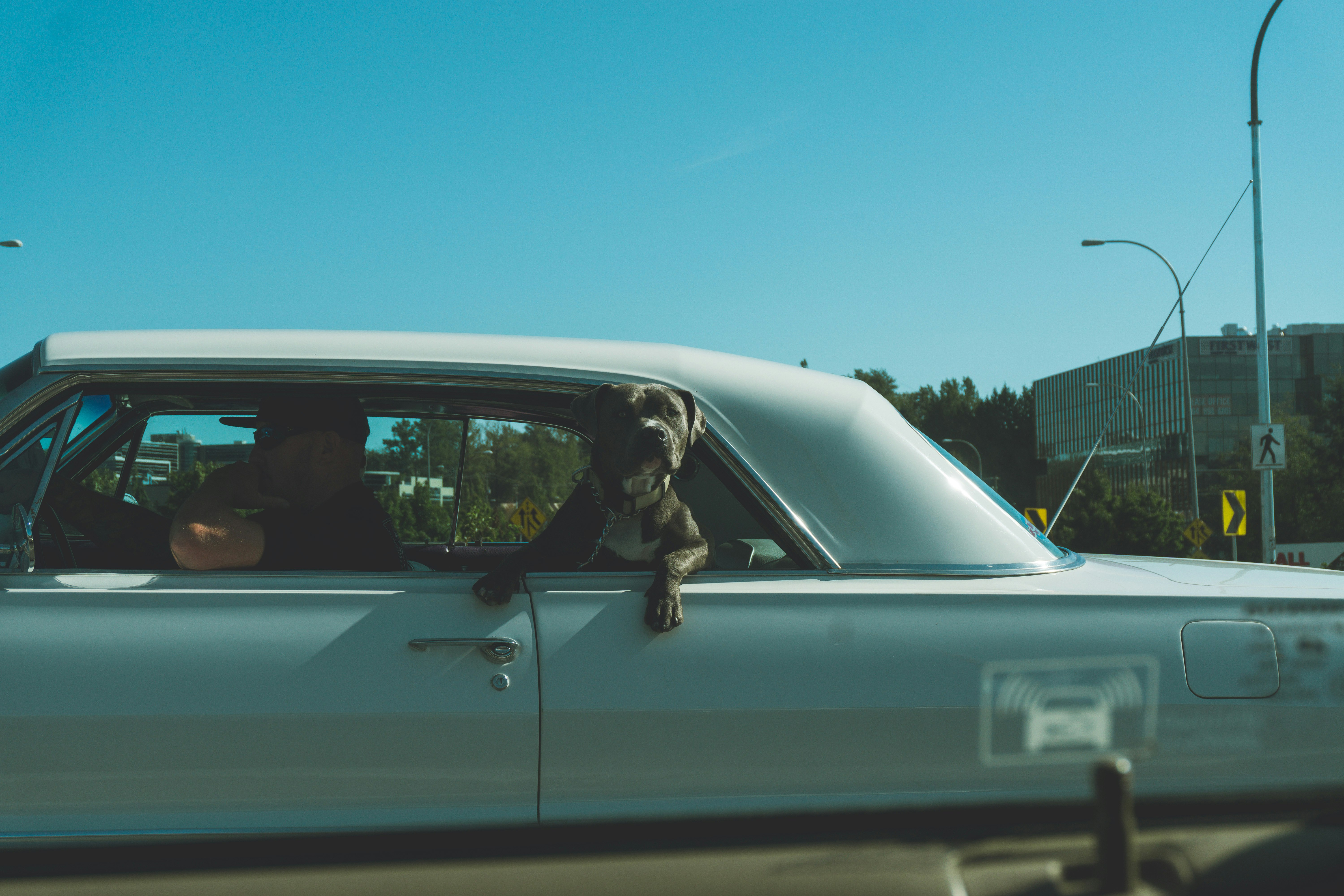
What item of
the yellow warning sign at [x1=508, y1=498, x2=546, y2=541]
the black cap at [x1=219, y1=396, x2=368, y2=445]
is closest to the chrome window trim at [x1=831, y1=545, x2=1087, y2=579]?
the black cap at [x1=219, y1=396, x2=368, y2=445]

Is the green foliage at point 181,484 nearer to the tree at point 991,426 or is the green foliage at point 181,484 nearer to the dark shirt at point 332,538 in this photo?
the dark shirt at point 332,538

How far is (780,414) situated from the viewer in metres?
2.26

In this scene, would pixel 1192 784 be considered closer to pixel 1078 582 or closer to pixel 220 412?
pixel 1078 582

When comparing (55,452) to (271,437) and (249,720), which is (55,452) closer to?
(271,437)

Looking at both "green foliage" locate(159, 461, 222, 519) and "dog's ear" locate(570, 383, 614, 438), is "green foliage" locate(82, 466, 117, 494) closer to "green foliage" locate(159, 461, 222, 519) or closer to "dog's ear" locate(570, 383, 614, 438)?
"green foliage" locate(159, 461, 222, 519)

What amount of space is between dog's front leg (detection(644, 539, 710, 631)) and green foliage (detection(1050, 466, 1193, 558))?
4494 centimetres

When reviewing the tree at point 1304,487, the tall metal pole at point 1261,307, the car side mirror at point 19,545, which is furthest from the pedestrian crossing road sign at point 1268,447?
the tree at point 1304,487

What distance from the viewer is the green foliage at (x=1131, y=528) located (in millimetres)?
47844

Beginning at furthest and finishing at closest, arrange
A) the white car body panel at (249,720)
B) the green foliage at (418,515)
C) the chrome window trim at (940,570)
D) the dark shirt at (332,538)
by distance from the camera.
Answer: the green foliage at (418,515)
the dark shirt at (332,538)
the chrome window trim at (940,570)
the white car body panel at (249,720)

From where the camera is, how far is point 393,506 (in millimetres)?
3855

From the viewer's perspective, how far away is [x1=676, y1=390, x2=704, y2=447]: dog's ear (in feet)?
7.45

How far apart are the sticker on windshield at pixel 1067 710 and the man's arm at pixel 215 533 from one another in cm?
166

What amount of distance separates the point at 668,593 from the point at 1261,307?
745 inches

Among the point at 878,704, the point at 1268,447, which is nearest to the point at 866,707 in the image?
the point at 878,704
